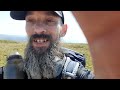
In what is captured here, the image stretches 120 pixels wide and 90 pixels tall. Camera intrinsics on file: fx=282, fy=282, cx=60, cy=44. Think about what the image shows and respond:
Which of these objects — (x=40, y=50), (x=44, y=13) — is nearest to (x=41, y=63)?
(x=40, y=50)

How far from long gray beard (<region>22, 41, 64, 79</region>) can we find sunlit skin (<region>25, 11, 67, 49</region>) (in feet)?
0.22

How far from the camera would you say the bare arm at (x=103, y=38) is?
139cm

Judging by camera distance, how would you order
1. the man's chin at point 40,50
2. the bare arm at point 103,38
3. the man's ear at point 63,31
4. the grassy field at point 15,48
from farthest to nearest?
the man's chin at point 40,50 → the man's ear at point 63,31 → the grassy field at point 15,48 → the bare arm at point 103,38

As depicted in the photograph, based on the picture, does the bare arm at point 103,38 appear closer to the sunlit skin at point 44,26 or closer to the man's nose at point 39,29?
the sunlit skin at point 44,26

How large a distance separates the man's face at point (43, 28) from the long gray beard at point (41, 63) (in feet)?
0.19

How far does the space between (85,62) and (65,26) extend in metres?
0.30

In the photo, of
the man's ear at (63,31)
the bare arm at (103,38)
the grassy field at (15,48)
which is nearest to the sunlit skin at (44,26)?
the man's ear at (63,31)

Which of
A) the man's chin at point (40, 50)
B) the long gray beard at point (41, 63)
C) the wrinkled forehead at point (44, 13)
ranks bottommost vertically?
the long gray beard at point (41, 63)

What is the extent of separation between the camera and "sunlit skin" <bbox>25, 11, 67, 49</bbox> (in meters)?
2.04

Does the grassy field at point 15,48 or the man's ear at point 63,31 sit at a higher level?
the man's ear at point 63,31

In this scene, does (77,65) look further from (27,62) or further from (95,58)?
(95,58)

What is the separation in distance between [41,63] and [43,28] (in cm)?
27

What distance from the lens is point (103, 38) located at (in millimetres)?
1417
